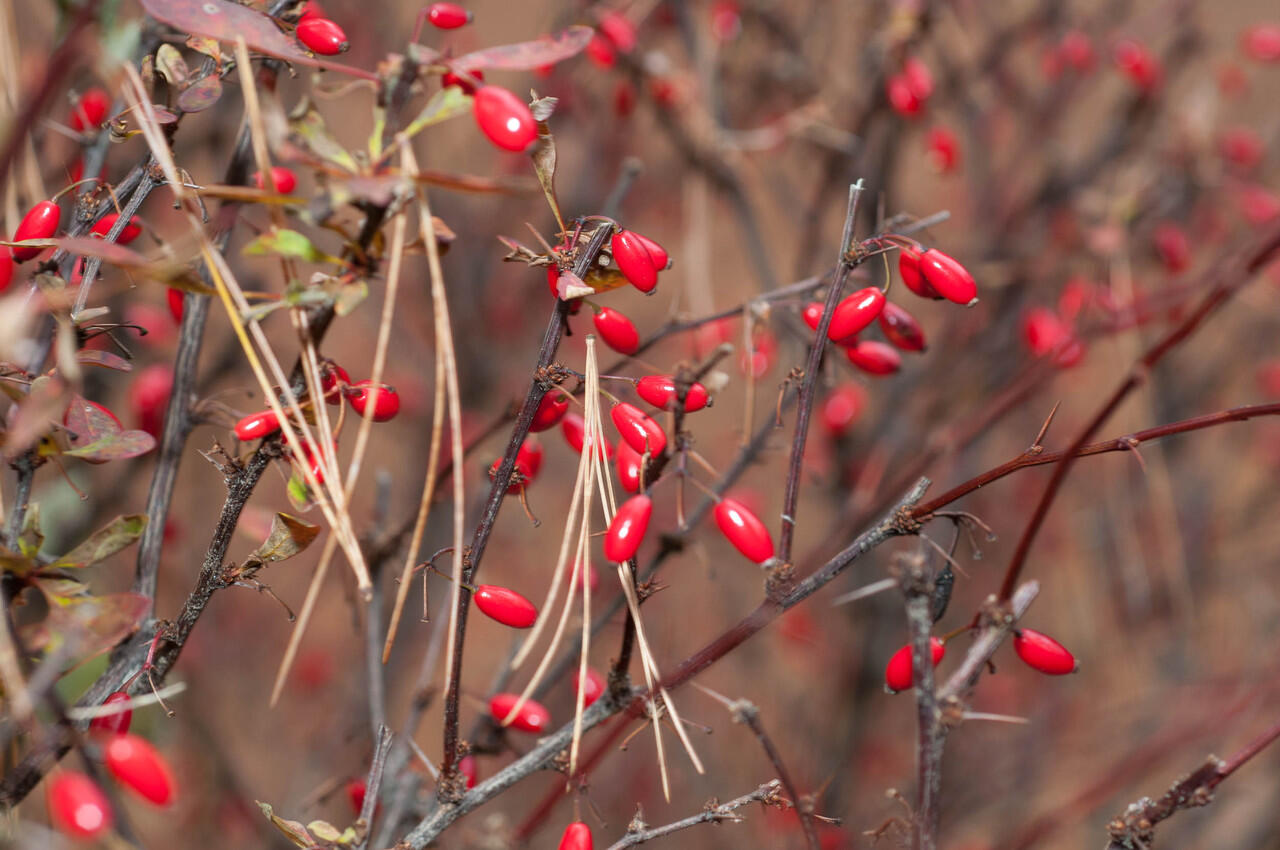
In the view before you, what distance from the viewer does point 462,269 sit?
1730 millimetres

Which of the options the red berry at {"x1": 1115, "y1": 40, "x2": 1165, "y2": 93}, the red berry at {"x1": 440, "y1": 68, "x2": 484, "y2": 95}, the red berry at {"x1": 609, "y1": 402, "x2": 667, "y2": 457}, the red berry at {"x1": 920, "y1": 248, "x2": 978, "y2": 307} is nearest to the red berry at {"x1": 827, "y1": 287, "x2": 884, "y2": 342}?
the red berry at {"x1": 920, "y1": 248, "x2": 978, "y2": 307}

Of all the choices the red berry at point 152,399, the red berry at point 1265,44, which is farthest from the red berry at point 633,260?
the red berry at point 1265,44

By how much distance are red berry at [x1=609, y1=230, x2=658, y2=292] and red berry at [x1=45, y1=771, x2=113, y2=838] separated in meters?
0.38

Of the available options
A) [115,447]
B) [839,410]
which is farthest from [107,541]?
[839,410]

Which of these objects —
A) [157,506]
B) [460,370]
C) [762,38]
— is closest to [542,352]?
[157,506]

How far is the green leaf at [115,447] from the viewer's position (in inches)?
20.1

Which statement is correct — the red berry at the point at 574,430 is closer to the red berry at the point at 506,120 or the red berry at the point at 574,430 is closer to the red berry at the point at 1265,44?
the red berry at the point at 506,120

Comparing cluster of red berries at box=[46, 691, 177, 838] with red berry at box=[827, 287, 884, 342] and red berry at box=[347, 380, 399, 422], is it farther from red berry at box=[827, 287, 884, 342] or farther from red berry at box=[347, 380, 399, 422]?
red berry at box=[827, 287, 884, 342]

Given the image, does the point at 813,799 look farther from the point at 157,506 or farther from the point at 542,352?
the point at 157,506

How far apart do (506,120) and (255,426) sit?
0.23 metres

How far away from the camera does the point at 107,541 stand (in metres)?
0.50

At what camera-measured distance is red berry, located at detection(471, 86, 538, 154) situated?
490 millimetres

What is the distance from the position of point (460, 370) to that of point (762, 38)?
82cm

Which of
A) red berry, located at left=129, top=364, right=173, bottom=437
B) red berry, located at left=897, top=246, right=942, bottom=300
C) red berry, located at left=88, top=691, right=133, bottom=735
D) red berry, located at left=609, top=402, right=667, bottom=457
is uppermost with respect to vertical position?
red berry, located at left=897, top=246, right=942, bottom=300
